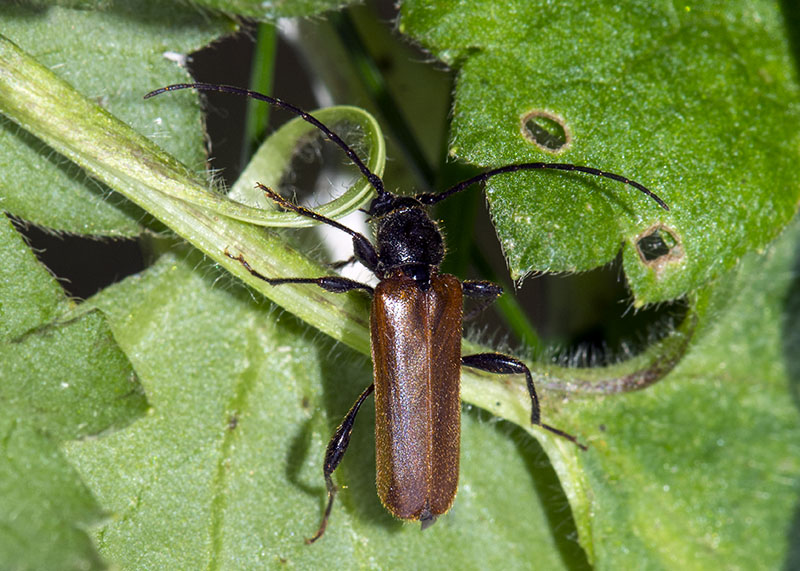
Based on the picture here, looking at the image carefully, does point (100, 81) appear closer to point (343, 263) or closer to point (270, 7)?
point (270, 7)

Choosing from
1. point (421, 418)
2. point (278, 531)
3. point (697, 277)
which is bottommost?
point (278, 531)

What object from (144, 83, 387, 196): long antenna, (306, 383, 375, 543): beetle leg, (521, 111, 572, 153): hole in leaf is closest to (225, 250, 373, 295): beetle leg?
(144, 83, 387, 196): long antenna

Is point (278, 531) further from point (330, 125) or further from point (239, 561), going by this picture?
point (330, 125)

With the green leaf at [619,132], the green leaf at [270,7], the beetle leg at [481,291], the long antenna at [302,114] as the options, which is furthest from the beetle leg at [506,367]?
the green leaf at [270,7]

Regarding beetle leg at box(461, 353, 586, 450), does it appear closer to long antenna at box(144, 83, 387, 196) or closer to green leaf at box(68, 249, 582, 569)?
green leaf at box(68, 249, 582, 569)

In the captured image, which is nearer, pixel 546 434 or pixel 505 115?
pixel 505 115

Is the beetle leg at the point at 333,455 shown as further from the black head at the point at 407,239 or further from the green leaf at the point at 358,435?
the black head at the point at 407,239

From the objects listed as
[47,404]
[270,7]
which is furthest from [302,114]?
[47,404]

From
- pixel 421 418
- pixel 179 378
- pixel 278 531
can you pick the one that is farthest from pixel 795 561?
pixel 179 378
